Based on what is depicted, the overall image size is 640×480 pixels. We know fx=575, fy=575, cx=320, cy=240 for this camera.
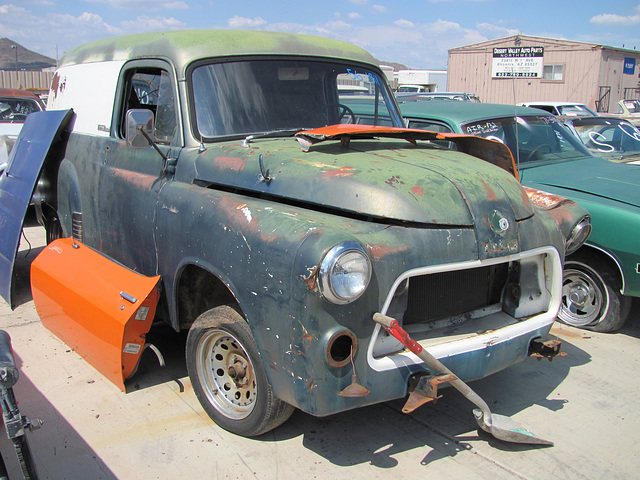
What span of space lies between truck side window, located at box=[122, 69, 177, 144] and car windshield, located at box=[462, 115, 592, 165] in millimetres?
2858

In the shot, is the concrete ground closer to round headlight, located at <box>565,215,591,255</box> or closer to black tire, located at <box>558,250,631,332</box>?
black tire, located at <box>558,250,631,332</box>

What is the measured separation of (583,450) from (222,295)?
2.06 meters

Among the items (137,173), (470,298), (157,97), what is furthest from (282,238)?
(157,97)

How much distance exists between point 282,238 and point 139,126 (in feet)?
4.53

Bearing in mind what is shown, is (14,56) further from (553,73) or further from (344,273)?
(344,273)

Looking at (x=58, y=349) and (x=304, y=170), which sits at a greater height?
(x=304, y=170)

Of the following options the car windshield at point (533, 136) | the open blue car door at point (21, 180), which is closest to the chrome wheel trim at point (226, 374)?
the open blue car door at point (21, 180)

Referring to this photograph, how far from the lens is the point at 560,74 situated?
29.1 metres

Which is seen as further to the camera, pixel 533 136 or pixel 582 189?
pixel 533 136

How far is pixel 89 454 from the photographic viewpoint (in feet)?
9.44

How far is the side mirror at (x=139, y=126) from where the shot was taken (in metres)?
3.30

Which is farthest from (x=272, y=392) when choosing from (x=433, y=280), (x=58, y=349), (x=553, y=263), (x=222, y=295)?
(x=58, y=349)

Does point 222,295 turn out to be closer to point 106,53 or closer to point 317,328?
point 317,328

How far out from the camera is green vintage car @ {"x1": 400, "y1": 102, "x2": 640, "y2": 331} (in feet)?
13.5
